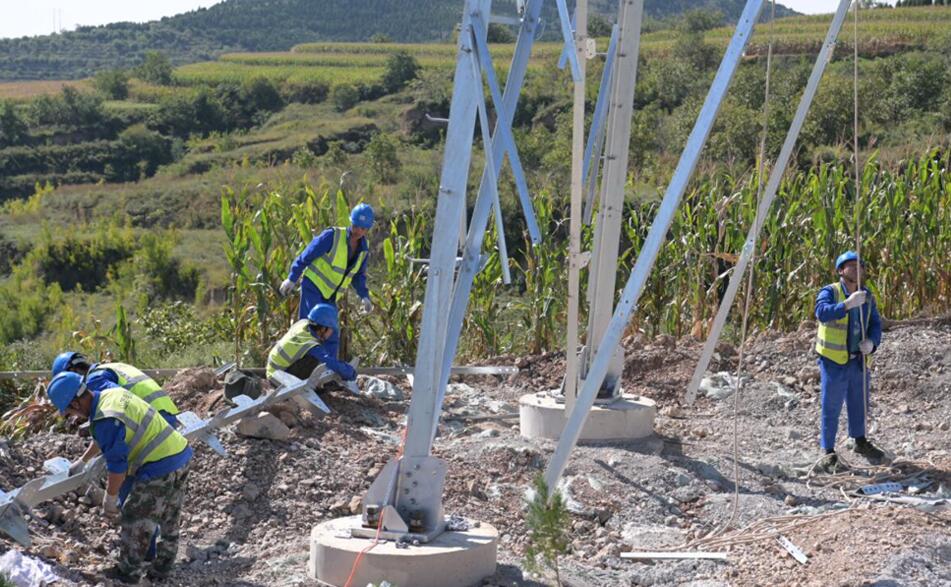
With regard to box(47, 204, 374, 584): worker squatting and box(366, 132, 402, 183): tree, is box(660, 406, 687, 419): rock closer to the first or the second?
box(47, 204, 374, 584): worker squatting

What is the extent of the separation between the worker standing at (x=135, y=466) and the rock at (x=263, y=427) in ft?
6.26

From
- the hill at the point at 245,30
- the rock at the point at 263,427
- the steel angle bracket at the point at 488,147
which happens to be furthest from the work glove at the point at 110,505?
the hill at the point at 245,30

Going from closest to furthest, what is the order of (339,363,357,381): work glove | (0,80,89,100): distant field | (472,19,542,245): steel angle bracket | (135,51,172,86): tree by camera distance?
(472,19,542,245): steel angle bracket, (339,363,357,381): work glove, (0,80,89,100): distant field, (135,51,172,86): tree

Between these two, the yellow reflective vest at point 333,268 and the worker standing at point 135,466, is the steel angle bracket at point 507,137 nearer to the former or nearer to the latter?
the worker standing at point 135,466

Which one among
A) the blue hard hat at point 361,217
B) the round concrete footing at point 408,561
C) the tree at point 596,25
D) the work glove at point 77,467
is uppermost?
the tree at point 596,25

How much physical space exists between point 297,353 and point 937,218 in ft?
25.0

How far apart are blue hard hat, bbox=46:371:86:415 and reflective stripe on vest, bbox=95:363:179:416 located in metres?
0.65

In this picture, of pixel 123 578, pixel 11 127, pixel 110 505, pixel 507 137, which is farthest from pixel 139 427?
pixel 11 127

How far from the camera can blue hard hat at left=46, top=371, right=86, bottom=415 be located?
19.6 ft

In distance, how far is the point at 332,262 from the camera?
404 inches

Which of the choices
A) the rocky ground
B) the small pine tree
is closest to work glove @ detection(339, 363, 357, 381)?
the rocky ground

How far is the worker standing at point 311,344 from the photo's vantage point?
384 inches

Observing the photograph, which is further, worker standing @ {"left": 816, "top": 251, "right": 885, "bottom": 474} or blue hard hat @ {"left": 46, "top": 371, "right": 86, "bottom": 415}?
worker standing @ {"left": 816, "top": 251, "right": 885, "bottom": 474}

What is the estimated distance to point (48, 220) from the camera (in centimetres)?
5066
